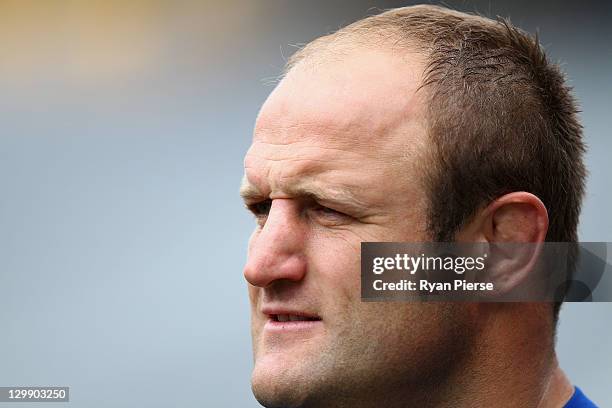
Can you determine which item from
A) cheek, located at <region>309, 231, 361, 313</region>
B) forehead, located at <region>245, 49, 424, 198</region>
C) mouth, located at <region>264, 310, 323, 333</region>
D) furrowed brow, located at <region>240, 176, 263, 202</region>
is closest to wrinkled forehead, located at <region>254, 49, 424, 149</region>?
forehead, located at <region>245, 49, 424, 198</region>

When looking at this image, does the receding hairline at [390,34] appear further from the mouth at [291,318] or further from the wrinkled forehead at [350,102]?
the mouth at [291,318]

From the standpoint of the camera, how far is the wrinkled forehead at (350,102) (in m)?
2.28

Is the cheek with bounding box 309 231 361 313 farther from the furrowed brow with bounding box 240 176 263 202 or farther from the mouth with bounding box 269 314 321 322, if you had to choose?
the furrowed brow with bounding box 240 176 263 202

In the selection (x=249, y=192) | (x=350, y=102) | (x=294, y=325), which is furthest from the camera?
(x=249, y=192)

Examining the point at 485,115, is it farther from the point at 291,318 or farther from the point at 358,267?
the point at 291,318

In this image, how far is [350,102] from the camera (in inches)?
90.6

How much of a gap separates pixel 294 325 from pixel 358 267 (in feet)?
0.65

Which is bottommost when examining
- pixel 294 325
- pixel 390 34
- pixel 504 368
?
pixel 504 368

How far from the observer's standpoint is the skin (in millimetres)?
2176

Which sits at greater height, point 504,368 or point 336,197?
point 336,197

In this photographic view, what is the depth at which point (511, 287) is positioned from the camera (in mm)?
2303

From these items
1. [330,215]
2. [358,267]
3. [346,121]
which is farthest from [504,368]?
[346,121]

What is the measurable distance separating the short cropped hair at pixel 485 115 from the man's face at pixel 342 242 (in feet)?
0.17

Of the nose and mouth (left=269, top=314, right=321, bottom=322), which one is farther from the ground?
the nose
